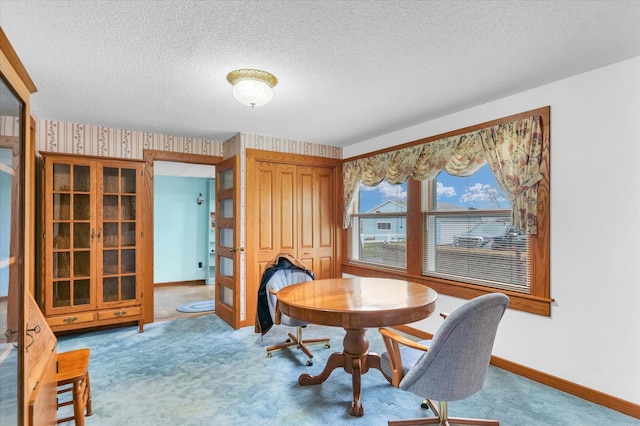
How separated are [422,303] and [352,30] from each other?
1.73m

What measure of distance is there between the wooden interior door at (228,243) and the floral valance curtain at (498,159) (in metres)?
1.95

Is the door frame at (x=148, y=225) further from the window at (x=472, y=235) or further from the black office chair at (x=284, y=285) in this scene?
the window at (x=472, y=235)

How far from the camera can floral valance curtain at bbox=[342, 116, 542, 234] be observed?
2.70 m

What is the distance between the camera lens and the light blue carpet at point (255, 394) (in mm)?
2168

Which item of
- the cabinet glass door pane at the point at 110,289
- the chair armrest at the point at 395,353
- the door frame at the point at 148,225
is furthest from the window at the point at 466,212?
the cabinet glass door pane at the point at 110,289

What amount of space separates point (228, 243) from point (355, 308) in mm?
2731

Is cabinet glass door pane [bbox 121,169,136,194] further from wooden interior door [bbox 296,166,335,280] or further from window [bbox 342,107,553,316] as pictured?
window [bbox 342,107,553,316]

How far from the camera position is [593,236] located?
2395 millimetres

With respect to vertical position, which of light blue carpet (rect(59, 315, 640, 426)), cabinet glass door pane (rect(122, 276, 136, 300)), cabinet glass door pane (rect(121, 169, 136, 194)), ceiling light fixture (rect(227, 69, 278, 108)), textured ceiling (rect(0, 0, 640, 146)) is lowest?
light blue carpet (rect(59, 315, 640, 426))

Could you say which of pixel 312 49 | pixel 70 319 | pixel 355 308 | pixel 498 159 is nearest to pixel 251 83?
pixel 312 49

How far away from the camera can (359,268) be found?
4.57 m

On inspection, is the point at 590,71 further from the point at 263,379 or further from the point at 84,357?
the point at 84,357

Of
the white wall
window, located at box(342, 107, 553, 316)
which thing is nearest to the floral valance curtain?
window, located at box(342, 107, 553, 316)

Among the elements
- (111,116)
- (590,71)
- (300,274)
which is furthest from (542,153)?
(111,116)
